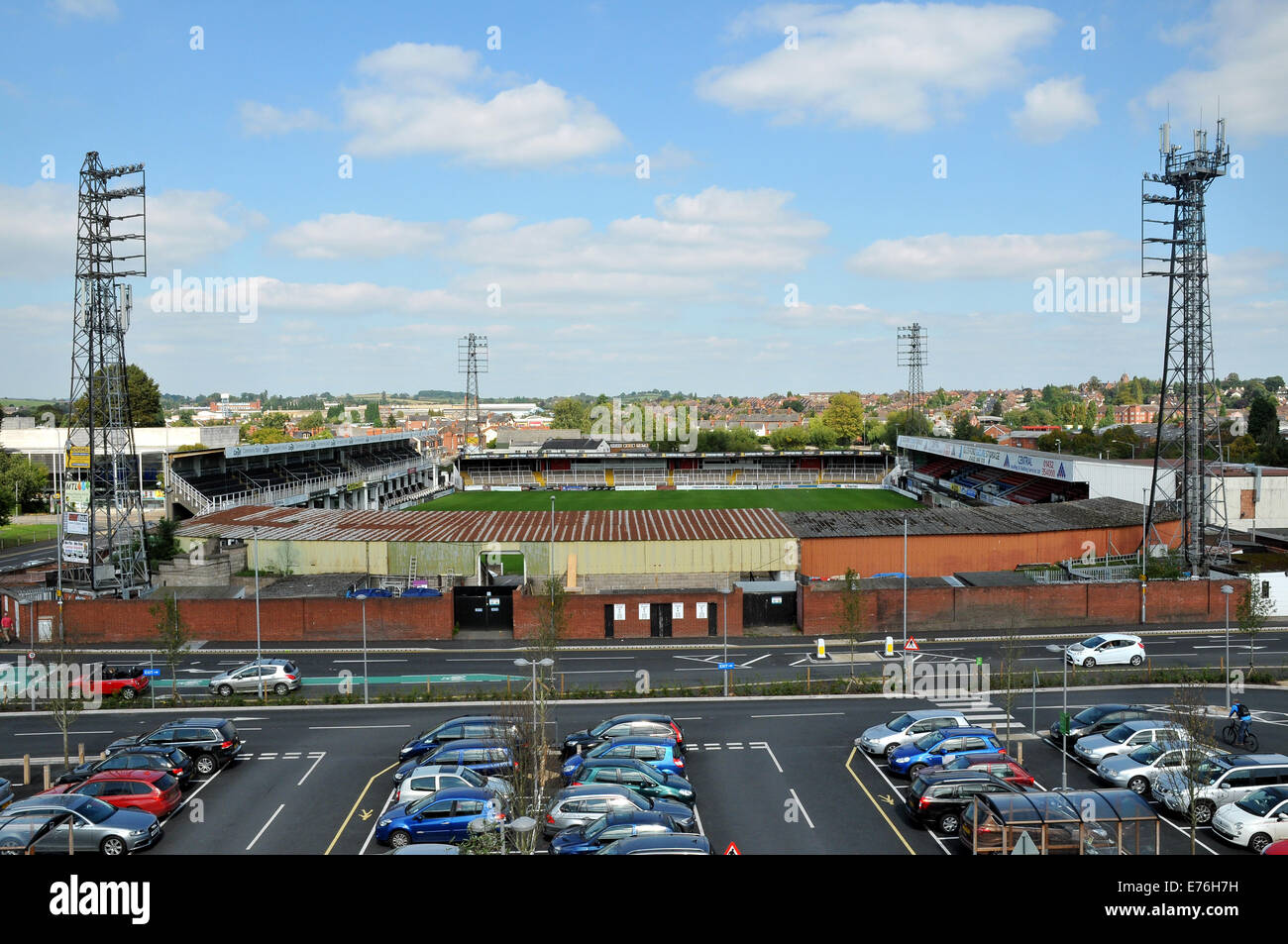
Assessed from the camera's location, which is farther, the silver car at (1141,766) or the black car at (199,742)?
the black car at (199,742)

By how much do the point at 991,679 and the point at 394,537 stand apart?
27465 millimetres

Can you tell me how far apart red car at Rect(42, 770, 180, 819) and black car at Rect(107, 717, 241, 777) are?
230 centimetres

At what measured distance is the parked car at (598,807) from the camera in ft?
52.6

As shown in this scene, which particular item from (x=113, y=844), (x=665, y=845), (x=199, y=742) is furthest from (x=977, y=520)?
(x=113, y=844)

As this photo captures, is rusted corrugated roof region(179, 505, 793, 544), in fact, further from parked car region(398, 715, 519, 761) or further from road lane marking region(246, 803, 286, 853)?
road lane marking region(246, 803, 286, 853)

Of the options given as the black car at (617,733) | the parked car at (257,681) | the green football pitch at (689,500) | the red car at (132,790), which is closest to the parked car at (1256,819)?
the black car at (617,733)

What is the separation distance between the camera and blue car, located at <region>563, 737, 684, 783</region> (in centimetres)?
1891

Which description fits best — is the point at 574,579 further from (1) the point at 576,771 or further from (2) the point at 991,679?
(1) the point at 576,771

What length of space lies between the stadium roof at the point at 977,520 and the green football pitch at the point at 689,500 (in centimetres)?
2391

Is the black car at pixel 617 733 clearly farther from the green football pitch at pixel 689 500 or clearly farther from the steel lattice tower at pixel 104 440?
the green football pitch at pixel 689 500

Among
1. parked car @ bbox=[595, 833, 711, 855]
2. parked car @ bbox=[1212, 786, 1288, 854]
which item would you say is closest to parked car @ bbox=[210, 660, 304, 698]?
parked car @ bbox=[595, 833, 711, 855]

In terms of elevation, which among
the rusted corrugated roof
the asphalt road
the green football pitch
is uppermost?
the rusted corrugated roof
